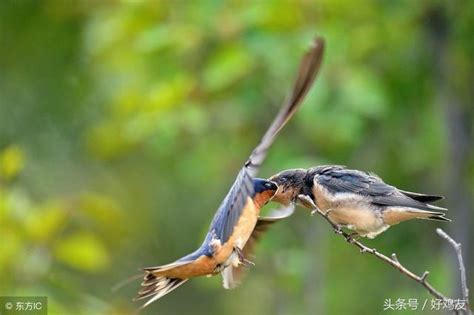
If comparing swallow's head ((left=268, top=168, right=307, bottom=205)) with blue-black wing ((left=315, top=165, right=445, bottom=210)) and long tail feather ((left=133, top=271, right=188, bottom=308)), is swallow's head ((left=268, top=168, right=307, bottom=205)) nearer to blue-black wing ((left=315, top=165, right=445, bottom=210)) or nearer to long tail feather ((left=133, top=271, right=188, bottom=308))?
blue-black wing ((left=315, top=165, right=445, bottom=210))

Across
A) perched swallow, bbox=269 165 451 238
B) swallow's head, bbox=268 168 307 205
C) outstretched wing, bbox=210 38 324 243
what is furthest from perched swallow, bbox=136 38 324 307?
perched swallow, bbox=269 165 451 238

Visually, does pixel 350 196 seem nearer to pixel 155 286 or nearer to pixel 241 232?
pixel 241 232

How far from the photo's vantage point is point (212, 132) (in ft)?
24.9

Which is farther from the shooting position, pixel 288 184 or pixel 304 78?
pixel 288 184

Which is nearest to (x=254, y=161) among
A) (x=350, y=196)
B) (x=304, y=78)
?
(x=304, y=78)

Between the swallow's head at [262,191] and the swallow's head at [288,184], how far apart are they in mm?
348

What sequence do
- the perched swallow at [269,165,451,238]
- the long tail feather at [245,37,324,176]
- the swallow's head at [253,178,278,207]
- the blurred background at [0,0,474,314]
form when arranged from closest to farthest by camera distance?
the swallow's head at [253,178,278,207] → the long tail feather at [245,37,324,176] → the perched swallow at [269,165,451,238] → the blurred background at [0,0,474,314]

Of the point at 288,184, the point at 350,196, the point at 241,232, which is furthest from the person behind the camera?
the point at 350,196

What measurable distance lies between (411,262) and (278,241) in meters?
1.02

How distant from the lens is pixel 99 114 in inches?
342

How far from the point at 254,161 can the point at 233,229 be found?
0.67 feet

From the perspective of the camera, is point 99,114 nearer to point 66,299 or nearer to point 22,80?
point 22,80

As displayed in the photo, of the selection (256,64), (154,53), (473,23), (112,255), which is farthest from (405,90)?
(112,255)

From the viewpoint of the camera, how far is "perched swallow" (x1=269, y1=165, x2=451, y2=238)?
3881 mm
